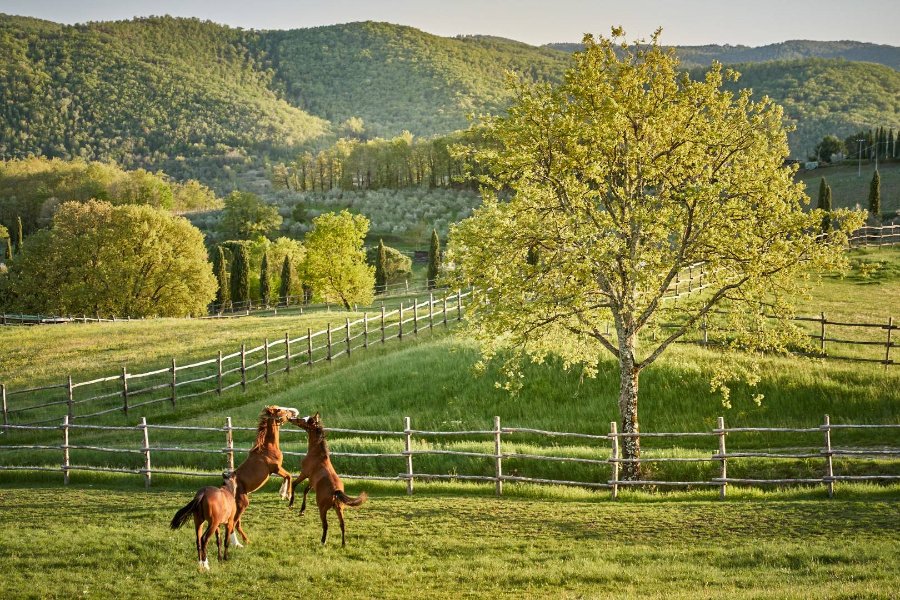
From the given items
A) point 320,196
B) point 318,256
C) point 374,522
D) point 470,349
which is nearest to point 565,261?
point 374,522

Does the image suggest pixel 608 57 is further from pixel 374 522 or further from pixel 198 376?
pixel 198 376

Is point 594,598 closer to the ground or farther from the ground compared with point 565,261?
closer to the ground

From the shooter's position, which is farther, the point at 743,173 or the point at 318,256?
the point at 318,256

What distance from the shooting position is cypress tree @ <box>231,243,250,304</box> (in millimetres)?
76188

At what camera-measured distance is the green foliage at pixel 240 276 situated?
76.2m

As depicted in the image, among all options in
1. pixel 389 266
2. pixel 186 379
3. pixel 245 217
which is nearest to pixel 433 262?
pixel 389 266

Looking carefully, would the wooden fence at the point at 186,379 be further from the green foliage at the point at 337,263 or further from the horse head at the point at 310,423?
the green foliage at the point at 337,263

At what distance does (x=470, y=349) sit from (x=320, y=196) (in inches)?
4735

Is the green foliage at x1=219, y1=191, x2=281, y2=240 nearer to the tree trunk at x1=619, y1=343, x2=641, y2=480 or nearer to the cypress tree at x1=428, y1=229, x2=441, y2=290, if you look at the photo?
the cypress tree at x1=428, y1=229, x2=441, y2=290

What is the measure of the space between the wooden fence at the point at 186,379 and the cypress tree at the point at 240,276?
3757 cm

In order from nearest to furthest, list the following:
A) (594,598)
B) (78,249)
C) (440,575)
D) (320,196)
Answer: (594,598) < (440,575) < (78,249) < (320,196)

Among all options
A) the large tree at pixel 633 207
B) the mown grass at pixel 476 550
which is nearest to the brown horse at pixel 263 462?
the mown grass at pixel 476 550

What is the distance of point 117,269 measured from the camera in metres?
58.9

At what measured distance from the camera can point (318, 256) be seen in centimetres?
6050
